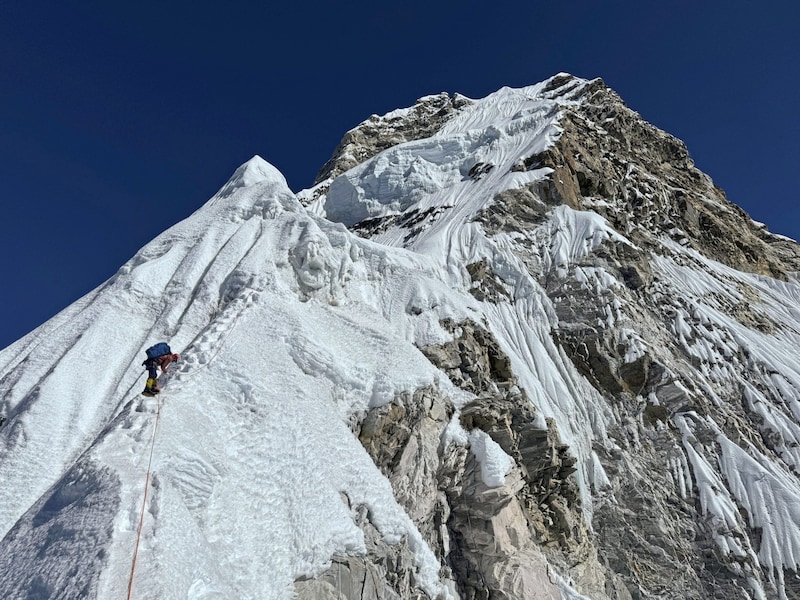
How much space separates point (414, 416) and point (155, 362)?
23.0ft

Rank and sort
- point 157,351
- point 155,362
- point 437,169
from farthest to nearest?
point 437,169
point 157,351
point 155,362

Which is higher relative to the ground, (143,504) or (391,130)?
(391,130)

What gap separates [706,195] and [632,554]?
4455cm

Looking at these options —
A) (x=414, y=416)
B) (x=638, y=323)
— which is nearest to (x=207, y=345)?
(x=414, y=416)

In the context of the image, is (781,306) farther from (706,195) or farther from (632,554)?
(632,554)

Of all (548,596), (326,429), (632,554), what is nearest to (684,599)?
(632,554)

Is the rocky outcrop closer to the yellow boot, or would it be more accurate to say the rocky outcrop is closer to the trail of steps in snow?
the trail of steps in snow

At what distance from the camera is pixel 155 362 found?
34.6 feet

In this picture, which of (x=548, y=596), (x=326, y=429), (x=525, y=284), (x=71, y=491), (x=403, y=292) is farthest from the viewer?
(x=525, y=284)

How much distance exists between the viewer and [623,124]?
2062 inches

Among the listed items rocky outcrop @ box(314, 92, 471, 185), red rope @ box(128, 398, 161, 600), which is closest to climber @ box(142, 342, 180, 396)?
red rope @ box(128, 398, 161, 600)

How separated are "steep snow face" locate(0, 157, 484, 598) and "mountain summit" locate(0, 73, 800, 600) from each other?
2.2 inches

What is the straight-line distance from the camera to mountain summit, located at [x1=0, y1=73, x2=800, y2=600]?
311 inches

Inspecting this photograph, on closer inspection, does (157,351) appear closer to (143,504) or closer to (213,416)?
(213,416)
